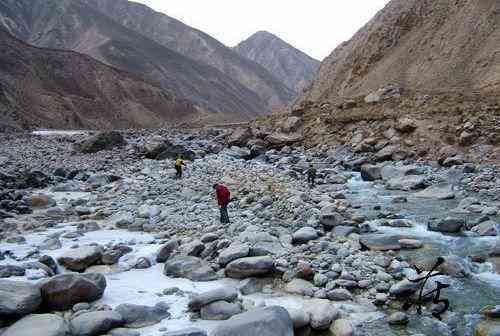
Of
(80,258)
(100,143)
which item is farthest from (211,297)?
(100,143)

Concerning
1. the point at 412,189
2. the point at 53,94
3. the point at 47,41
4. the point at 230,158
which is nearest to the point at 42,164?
the point at 230,158

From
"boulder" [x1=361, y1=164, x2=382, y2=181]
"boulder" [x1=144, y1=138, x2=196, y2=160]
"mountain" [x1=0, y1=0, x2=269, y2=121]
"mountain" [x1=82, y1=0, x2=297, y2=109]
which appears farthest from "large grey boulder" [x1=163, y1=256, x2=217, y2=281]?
"mountain" [x1=82, y1=0, x2=297, y2=109]

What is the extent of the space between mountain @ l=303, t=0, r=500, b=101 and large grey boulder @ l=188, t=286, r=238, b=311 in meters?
24.4

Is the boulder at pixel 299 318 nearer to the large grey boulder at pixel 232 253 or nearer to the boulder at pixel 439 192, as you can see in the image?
the large grey boulder at pixel 232 253

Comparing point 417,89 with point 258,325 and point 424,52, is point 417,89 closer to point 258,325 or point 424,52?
point 424,52

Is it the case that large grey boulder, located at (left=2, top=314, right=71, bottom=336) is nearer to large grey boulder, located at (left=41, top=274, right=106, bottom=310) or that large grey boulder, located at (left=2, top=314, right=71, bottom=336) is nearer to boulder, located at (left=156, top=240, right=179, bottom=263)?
large grey boulder, located at (left=41, top=274, right=106, bottom=310)

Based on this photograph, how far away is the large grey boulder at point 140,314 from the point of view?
7727mm

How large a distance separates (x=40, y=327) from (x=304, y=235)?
6.29m

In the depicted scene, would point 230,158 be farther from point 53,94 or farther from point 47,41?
point 47,41

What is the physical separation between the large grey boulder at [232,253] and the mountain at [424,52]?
22.7 metres

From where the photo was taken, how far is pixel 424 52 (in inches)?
1500

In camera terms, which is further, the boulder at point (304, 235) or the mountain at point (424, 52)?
the mountain at point (424, 52)

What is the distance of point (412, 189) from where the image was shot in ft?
63.3

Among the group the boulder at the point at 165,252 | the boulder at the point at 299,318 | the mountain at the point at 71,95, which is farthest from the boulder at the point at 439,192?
the mountain at the point at 71,95
